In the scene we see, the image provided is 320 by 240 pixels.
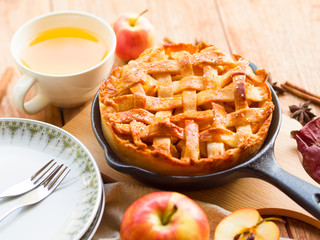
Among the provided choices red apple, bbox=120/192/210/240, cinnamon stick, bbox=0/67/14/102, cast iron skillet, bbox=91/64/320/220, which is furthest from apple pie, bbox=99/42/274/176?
cinnamon stick, bbox=0/67/14/102

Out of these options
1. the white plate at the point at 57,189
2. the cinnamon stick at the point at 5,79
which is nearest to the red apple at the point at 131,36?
the cinnamon stick at the point at 5,79

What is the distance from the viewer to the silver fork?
1.24 meters

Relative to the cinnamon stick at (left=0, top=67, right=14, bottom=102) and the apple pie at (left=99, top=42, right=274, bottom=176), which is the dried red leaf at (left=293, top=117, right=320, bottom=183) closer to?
the apple pie at (left=99, top=42, right=274, bottom=176)

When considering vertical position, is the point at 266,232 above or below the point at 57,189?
above

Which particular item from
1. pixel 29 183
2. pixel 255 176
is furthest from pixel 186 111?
pixel 29 183

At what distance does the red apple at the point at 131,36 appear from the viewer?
1.85 m

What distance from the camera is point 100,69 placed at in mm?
1599

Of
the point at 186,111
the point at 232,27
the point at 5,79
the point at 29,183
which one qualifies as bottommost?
the point at 5,79

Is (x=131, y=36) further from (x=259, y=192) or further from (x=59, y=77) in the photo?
(x=259, y=192)

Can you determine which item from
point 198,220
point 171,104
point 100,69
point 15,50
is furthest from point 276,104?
point 15,50

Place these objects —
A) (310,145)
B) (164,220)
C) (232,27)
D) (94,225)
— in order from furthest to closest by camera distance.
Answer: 1. (232,27)
2. (310,145)
3. (94,225)
4. (164,220)

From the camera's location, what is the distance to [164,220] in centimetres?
108

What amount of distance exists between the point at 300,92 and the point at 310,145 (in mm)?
338

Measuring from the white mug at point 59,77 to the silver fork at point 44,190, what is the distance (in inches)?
14.4
